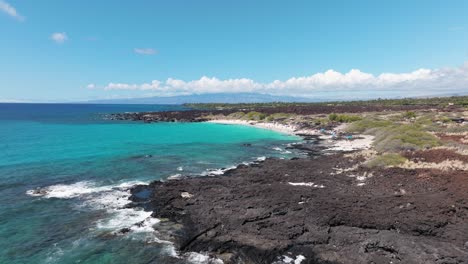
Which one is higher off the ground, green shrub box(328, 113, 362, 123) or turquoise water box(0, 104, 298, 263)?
green shrub box(328, 113, 362, 123)

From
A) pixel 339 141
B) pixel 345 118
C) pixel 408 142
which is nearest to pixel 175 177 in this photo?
pixel 408 142

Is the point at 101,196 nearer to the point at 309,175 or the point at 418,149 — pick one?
the point at 309,175

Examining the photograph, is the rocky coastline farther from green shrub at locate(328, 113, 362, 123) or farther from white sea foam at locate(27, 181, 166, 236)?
green shrub at locate(328, 113, 362, 123)

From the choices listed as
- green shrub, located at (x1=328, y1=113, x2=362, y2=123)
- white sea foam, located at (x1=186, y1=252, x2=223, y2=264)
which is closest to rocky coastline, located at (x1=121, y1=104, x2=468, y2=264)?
white sea foam, located at (x1=186, y1=252, x2=223, y2=264)

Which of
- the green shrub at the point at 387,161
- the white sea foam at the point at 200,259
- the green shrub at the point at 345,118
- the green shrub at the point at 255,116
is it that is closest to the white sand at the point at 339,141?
the green shrub at the point at 345,118

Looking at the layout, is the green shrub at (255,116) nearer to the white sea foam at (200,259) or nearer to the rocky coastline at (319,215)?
the rocky coastline at (319,215)

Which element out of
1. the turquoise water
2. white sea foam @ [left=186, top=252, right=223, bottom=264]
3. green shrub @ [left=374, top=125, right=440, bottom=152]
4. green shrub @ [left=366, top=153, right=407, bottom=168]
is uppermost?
green shrub @ [left=374, top=125, right=440, bottom=152]

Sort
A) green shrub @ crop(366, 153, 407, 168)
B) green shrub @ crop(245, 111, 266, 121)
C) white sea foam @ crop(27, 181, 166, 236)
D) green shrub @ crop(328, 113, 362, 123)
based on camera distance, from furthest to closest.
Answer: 1. green shrub @ crop(245, 111, 266, 121)
2. green shrub @ crop(328, 113, 362, 123)
3. green shrub @ crop(366, 153, 407, 168)
4. white sea foam @ crop(27, 181, 166, 236)
